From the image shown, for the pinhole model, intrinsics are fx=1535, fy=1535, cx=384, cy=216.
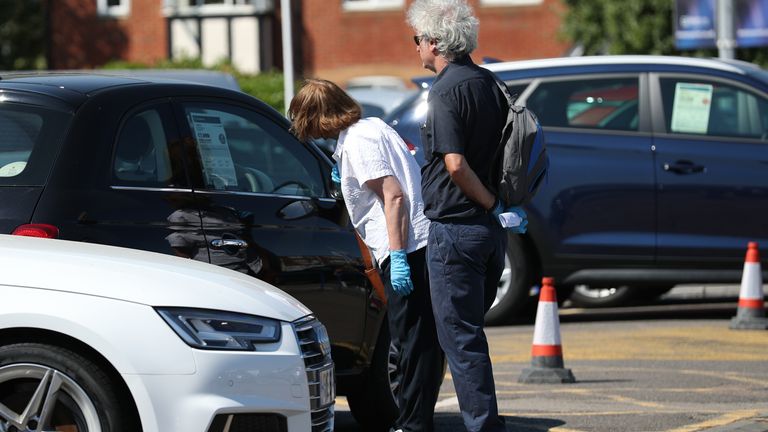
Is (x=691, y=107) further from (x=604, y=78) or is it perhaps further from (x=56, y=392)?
(x=56, y=392)

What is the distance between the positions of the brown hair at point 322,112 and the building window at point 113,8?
99.6 feet

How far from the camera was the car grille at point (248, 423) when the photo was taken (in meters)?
4.90

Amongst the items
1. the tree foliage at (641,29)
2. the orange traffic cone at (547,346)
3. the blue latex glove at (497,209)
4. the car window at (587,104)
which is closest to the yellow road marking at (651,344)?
the orange traffic cone at (547,346)

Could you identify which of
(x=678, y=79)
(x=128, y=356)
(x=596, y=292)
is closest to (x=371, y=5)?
(x=596, y=292)

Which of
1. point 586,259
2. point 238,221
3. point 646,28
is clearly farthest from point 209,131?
point 646,28

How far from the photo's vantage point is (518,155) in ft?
18.9

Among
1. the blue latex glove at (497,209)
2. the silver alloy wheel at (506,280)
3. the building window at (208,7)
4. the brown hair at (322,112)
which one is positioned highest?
the brown hair at (322,112)

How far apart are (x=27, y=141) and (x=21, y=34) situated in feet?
108

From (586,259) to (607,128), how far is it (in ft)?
3.19

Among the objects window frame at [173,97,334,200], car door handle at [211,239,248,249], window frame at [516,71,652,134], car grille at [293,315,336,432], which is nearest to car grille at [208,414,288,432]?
car grille at [293,315,336,432]

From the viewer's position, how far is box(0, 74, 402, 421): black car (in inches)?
236

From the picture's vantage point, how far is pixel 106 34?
3572cm

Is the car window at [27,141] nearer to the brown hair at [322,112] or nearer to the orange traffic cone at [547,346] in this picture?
the brown hair at [322,112]

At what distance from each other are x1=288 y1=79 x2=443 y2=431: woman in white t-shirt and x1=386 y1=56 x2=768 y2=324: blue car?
455 centimetres
